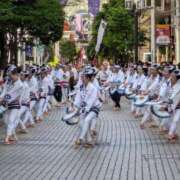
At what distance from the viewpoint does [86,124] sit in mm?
17844

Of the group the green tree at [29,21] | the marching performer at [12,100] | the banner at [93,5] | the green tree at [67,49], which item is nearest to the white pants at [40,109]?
the green tree at [29,21]

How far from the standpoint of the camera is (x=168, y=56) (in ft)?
222

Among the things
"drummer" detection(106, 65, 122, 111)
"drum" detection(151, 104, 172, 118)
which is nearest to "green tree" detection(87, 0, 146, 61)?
"drummer" detection(106, 65, 122, 111)

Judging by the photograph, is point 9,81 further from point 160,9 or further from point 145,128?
point 160,9

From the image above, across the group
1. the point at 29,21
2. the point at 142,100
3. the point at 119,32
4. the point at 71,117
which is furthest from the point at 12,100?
the point at 119,32

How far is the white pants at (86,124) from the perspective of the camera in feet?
58.5

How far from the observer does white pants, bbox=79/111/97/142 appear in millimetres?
17844

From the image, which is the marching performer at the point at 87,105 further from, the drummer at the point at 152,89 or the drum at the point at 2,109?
the drummer at the point at 152,89

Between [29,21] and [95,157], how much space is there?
21.6 m

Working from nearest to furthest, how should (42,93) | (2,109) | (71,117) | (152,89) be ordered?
(71,117) < (2,109) < (152,89) < (42,93)

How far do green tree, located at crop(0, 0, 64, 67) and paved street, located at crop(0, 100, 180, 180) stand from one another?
34.3 ft

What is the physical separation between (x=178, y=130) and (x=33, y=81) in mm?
6029

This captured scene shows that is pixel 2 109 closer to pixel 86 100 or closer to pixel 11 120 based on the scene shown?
pixel 11 120

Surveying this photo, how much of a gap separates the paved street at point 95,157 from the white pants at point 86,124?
362 millimetres
